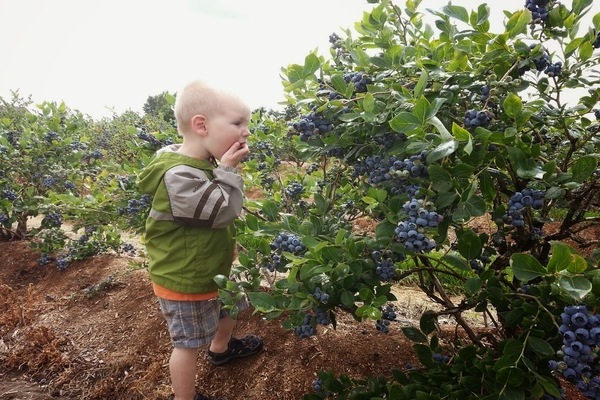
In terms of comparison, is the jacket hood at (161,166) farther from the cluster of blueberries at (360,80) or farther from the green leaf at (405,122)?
the green leaf at (405,122)

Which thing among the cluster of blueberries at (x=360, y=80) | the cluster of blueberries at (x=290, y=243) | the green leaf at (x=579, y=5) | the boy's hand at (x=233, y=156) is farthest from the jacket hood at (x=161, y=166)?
the green leaf at (x=579, y=5)

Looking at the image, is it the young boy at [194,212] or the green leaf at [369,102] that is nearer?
the green leaf at [369,102]

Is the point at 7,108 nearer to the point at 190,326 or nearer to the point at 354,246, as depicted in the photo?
the point at 190,326

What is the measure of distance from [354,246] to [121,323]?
2.14 m

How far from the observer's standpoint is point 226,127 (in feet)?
5.36

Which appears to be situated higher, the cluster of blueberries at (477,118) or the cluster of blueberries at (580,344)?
the cluster of blueberries at (477,118)

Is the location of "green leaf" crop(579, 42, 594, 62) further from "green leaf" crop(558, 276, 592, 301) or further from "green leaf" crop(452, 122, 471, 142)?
"green leaf" crop(558, 276, 592, 301)

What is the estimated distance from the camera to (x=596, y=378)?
2.87 feet

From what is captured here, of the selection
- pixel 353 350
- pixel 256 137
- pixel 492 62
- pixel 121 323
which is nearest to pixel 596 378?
pixel 492 62

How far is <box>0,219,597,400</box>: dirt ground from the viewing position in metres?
1.93

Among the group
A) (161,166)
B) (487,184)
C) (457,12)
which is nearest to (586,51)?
(457,12)

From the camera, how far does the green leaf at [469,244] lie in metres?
1.08

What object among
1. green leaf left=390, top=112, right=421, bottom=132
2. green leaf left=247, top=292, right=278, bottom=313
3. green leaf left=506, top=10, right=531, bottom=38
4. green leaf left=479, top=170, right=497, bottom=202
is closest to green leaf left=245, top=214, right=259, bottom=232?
green leaf left=247, top=292, right=278, bottom=313

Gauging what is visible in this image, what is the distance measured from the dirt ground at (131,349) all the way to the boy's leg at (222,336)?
0.34 feet
